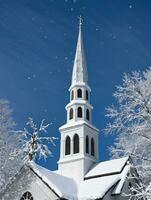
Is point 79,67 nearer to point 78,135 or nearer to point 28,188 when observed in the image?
point 78,135

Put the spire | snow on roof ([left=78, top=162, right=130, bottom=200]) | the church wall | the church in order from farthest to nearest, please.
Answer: the spire, snow on roof ([left=78, top=162, right=130, bottom=200]), the church, the church wall

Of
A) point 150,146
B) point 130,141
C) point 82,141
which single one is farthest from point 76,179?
point 150,146

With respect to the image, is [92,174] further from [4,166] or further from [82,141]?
[4,166]

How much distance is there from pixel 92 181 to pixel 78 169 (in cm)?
291

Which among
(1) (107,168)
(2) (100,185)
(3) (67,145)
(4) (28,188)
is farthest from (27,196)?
(3) (67,145)

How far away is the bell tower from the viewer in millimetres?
35906

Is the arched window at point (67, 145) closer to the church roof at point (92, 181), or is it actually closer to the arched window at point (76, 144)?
the arched window at point (76, 144)

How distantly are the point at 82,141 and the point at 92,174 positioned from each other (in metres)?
3.87

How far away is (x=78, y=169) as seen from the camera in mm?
35188

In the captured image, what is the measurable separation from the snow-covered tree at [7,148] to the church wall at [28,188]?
1.23 m

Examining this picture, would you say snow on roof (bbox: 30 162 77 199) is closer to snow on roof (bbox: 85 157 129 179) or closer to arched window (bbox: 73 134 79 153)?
snow on roof (bbox: 85 157 129 179)

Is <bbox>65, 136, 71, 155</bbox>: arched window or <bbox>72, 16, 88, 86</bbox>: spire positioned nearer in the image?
<bbox>65, 136, 71, 155</bbox>: arched window

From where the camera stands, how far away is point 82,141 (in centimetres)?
3669

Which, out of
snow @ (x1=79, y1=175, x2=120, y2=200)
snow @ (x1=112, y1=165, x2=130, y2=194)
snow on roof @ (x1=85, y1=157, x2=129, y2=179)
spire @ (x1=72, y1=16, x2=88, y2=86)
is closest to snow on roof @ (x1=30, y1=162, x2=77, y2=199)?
snow @ (x1=79, y1=175, x2=120, y2=200)
